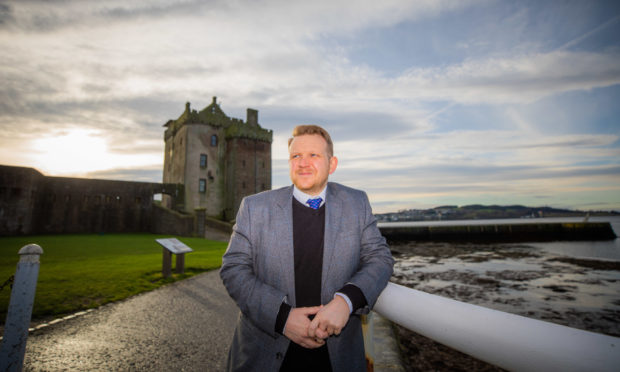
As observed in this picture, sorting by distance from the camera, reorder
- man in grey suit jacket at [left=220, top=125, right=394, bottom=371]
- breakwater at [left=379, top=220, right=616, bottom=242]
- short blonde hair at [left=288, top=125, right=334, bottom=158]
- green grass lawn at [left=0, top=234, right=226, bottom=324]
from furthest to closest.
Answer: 1. breakwater at [left=379, top=220, right=616, bottom=242]
2. green grass lawn at [left=0, top=234, right=226, bottom=324]
3. short blonde hair at [left=288, top=125, right=334, bottom=158]
4. man in grey suit jacket at [left=220, top=125, right=394, bottom=371]

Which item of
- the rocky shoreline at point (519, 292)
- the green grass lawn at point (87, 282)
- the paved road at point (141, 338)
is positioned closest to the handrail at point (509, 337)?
the rocky shoreline at point (519, 292)

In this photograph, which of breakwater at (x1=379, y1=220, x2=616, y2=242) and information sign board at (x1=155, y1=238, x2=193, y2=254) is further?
breakwater at (x1=379, y1=220, x2=616, y2=242)

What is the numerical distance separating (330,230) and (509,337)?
3.50ft

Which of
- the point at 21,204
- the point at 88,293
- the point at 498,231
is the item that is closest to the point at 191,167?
the point at 21,204

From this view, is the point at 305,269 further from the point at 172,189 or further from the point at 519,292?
the point at 172,189

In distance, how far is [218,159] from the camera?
3759 cm

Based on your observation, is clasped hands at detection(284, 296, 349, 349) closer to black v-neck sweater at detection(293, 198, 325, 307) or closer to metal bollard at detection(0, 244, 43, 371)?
black v-neck sweater at detection(293, 198, 325, 307)

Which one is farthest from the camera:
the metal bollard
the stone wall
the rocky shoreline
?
the stone wall

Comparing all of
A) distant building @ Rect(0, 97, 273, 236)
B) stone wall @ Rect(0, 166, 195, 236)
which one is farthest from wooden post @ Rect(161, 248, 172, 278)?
stone wall @ Rect(0, 166, 195, 236)

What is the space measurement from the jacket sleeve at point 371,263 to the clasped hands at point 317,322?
0.49 feet

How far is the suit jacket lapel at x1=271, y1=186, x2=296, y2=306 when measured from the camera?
175 centimetres

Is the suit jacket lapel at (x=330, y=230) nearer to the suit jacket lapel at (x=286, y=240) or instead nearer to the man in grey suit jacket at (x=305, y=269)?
the man in grey suit jacket at (x=305, y=269)

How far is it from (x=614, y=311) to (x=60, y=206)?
3984cm

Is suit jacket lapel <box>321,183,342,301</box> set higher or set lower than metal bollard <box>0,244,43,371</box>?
higher
